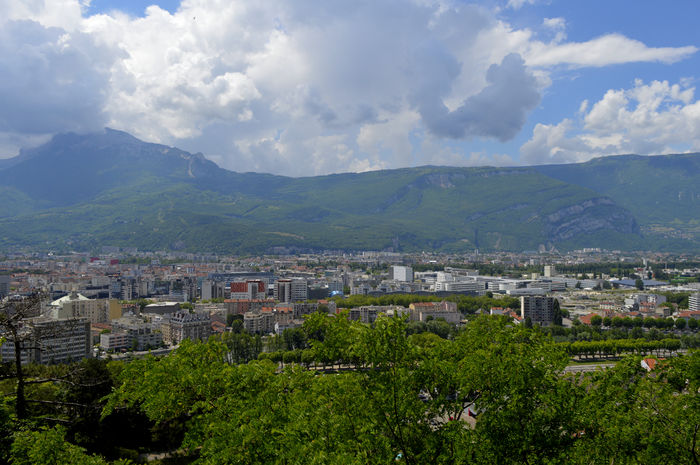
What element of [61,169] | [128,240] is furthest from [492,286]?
[61,169]

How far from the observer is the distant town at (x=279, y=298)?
37.7 m

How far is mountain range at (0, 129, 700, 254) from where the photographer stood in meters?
135

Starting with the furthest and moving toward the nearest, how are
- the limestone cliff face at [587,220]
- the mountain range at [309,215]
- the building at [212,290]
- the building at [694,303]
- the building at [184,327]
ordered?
the limestone cliff face at [587,220], the mountain range at [309,215], the building at [212,290], the building at [694,303], the building at [184,327]

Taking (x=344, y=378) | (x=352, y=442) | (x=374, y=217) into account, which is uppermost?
(x=374, y=217)

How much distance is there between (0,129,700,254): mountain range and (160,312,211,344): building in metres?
84.5

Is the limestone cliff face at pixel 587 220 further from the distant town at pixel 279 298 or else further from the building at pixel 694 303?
the building at pixel 694 303

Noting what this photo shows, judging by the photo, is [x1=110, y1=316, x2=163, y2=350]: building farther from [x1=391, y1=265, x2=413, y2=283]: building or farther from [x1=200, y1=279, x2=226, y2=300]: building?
[x1=391, y1=265, x2=413, y2=283]: building

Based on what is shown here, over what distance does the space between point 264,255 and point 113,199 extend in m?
76.3

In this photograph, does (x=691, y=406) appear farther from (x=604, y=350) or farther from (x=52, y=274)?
(x=52, y=274)

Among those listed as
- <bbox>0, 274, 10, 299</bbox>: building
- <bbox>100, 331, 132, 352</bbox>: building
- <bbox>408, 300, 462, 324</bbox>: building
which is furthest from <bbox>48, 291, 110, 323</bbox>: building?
<bbox>408, 300, 462, 324</bbox>: building

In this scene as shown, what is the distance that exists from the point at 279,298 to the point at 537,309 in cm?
2851

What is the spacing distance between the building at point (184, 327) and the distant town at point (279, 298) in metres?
0.10

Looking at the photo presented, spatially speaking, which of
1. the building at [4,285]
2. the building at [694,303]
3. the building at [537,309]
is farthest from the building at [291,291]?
the building at [694,303]

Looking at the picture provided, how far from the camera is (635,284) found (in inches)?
2783
